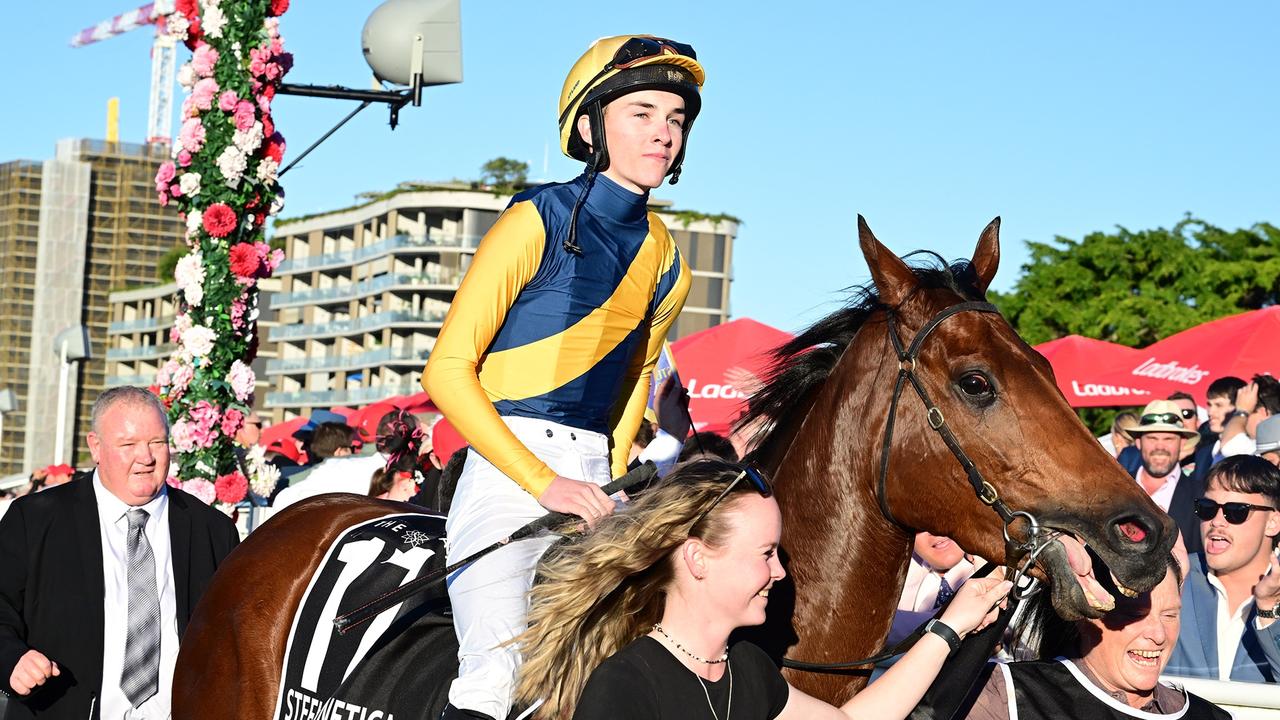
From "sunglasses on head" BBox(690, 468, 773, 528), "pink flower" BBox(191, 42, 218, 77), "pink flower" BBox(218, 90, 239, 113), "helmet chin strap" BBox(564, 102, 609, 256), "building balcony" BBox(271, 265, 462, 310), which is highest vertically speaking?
"building balcony" BBox(271, 265, 462, 310)

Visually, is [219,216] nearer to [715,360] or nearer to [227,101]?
[227,101]

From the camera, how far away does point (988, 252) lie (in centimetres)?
368

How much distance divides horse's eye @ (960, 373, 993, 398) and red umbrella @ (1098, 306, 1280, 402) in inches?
312

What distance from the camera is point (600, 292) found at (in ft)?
11.4

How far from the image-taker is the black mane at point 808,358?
12.0ft

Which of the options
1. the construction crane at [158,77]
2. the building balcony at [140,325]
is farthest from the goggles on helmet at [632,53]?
the construction crane at [158,77]

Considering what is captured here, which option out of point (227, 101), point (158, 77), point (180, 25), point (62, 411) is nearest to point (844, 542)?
point (227, 101)

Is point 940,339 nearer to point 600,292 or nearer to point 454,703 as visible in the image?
point 600,292

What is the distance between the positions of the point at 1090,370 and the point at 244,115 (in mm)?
7790

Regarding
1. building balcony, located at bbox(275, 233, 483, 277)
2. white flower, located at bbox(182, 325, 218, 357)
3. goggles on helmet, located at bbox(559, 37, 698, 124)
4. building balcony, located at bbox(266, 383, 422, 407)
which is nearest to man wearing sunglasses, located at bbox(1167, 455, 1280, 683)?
goggles on helmet, located at bbox(559, 37, 698, 124)

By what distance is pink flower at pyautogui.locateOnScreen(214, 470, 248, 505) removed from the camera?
25.5 ft

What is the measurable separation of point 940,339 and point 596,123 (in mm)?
987

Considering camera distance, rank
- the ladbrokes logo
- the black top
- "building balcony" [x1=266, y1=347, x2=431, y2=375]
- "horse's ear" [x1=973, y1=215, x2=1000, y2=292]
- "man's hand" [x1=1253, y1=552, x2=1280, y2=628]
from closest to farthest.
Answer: the black top
"horse's ear" [x1=973, y1=215, x2=1000, y2=292]
"man's hand" [x1=1253, y1=552, x2=1280, y2=628]
the ladbrokes logo
"building balcony" [x1=266, y1=347, x2=431, y2=375]

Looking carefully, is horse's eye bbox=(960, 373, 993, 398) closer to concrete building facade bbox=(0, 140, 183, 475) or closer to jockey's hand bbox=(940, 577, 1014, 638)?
jockey's hand bbox=(940, 577, 1014, 638)
